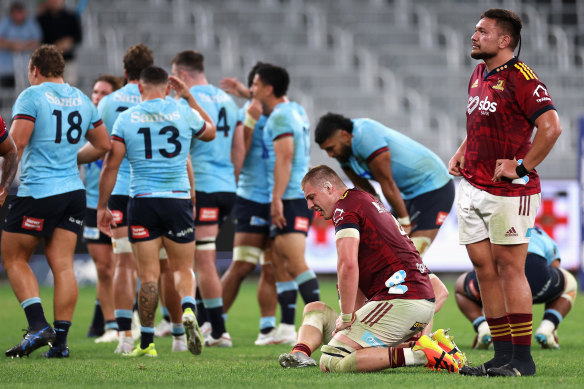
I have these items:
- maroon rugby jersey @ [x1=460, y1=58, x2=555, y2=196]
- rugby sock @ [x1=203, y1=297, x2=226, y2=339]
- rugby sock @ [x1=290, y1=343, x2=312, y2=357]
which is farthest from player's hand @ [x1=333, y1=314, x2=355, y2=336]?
rugby sock @ [x1=203, y1=297, x2=226, y2=339]

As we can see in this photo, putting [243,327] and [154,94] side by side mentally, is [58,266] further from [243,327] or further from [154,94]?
[243,327]

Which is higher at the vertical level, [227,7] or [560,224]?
[227,7]

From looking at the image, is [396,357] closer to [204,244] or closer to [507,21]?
[507,21]

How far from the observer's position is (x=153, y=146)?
7.52m

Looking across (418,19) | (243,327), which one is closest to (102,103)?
(243,327)

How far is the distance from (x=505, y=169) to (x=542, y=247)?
280 centimetres

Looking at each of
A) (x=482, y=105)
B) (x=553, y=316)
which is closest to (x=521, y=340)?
(x=482, y=105)

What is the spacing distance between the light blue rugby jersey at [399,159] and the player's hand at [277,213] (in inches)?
34.6

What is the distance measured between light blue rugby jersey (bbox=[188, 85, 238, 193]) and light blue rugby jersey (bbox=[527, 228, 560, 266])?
2.89 metres

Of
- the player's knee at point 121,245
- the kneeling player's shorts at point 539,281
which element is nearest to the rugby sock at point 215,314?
the player's knee at point 121,245

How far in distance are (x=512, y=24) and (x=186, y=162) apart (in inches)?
121

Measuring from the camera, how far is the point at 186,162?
7730mm

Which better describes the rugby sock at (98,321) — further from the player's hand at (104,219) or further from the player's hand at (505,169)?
the player's hand at (505,169)

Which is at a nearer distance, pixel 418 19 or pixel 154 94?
pixel 154 94
